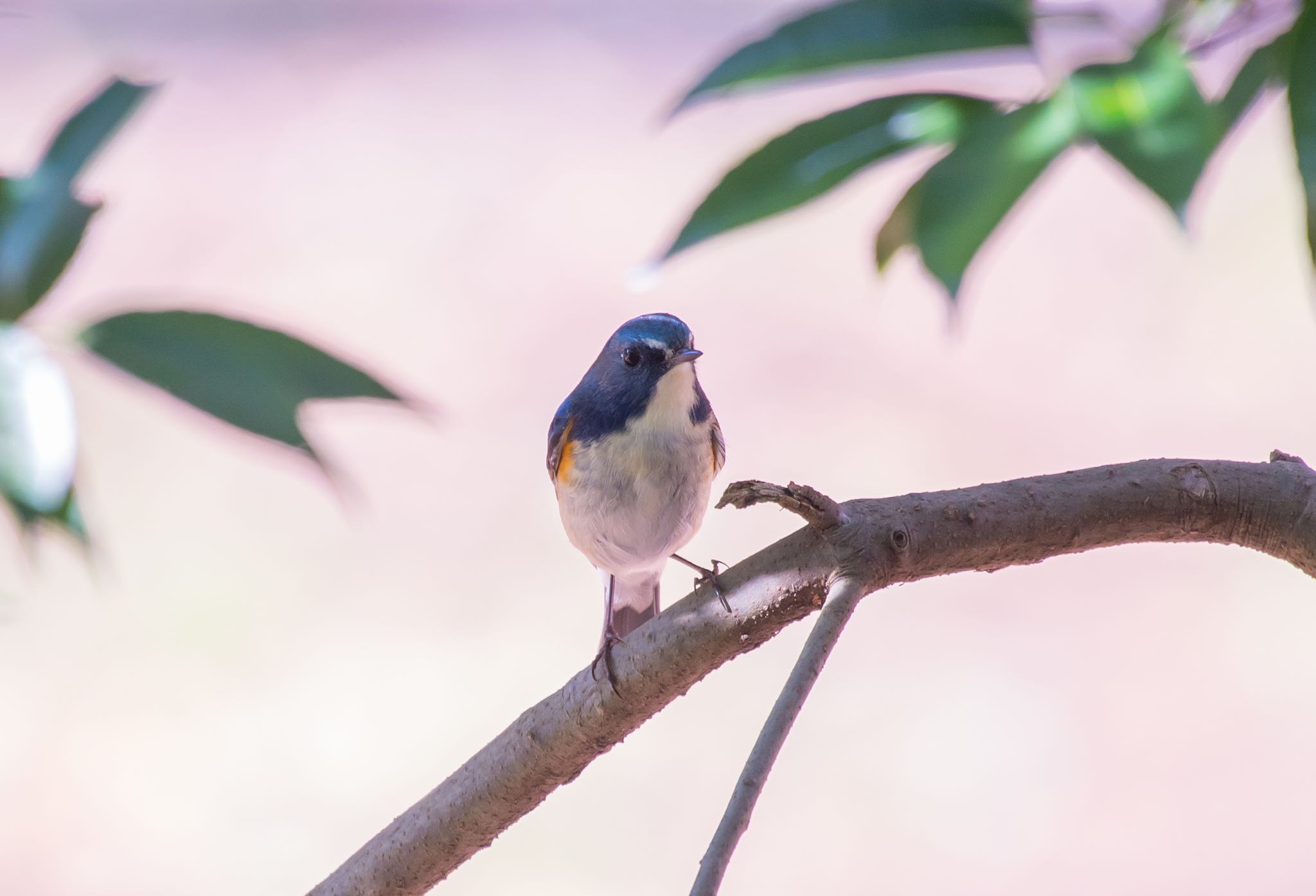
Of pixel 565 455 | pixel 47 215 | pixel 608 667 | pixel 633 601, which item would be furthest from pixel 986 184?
pixel 633 601

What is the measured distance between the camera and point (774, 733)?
1.12 metres

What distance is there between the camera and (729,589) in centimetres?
134

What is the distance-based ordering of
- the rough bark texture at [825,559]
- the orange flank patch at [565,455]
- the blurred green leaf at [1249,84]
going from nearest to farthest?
1. the blurred green leaf at [1249,84]
2. the rough bark texture at [825,559]
3. the orange flank patch at [565,455]

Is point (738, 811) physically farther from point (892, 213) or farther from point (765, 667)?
point (765, 667)

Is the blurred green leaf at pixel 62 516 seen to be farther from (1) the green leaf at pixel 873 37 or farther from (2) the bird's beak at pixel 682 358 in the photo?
(2) the bird's beak at pixel 682 358

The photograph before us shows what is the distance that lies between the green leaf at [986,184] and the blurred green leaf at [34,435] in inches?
20.1

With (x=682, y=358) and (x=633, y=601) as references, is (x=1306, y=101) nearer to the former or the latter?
(x=682, y=358)

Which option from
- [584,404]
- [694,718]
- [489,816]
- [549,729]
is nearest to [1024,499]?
[549,729]

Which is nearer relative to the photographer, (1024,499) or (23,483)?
(23,483)

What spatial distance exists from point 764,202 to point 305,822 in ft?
15.8

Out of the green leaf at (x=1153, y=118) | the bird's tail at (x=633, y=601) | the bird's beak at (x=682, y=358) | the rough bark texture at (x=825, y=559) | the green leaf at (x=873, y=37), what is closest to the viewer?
the green leaf at (x=1153, y=118)

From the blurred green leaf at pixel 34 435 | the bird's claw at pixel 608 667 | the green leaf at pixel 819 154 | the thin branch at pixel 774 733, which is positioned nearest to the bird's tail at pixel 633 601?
the bird's claw at pixel 608 667

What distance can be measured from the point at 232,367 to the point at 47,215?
0.44 feet

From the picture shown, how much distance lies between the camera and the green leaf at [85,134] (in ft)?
2.47
